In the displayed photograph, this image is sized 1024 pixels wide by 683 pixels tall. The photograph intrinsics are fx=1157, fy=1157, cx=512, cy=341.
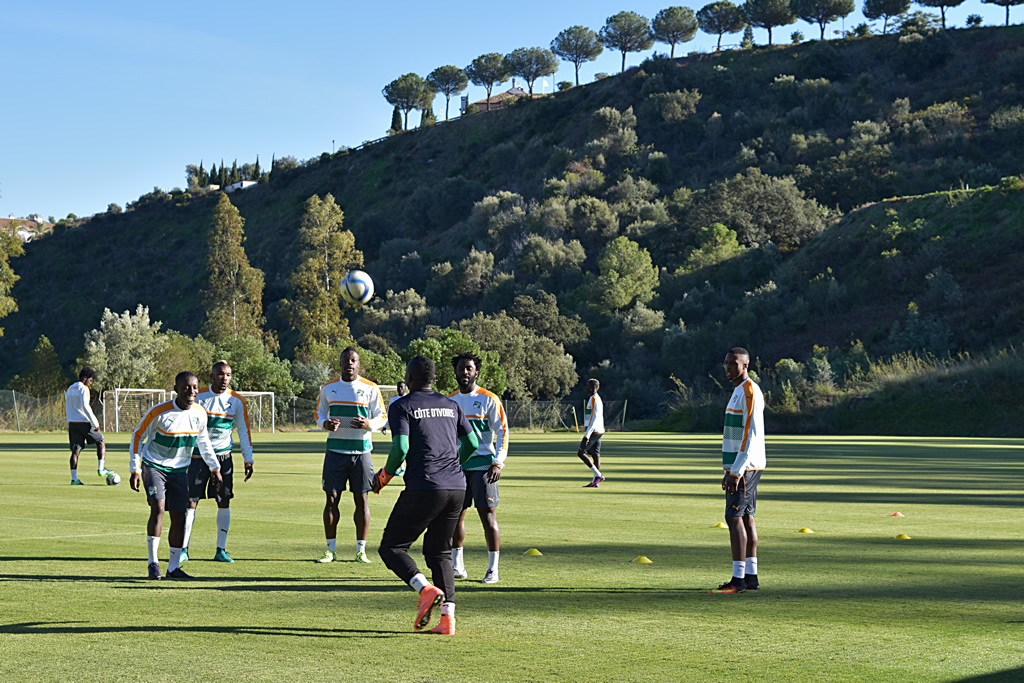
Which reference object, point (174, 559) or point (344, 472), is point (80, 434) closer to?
point (344, 472)

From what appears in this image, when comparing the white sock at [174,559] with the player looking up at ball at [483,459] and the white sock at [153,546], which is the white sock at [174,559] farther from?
the player looking up at ball at [483,459]

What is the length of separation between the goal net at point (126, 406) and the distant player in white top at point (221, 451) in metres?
41.8

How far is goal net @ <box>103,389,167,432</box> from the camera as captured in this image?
5303cm

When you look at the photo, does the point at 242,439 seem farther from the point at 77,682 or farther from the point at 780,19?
the point at 780,19

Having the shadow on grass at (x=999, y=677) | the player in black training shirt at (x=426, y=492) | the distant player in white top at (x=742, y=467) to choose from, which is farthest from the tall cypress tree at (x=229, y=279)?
the shadow on grass at (x=999, y=677)

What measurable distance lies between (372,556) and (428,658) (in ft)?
16.8

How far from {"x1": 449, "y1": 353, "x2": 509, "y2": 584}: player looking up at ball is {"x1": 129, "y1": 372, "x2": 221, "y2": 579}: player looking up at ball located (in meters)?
2.46

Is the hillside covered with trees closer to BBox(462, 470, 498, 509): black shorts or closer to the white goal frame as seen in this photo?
the white goal frame

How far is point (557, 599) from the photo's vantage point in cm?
934

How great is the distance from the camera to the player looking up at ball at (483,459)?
1029 centimetres

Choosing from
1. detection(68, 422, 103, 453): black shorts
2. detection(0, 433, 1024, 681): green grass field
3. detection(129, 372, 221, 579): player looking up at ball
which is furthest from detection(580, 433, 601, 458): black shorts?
detection(129, 372, 221, 579): player looking up at ball

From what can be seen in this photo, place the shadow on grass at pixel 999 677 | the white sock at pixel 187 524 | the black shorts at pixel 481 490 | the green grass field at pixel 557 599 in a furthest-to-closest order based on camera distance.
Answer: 1. the white sock at pixel 187 524
2. the black shorts at pixel 481 490
3. the green grass field at pixel 557 599
4. the shadow on grass at pixel 999 677

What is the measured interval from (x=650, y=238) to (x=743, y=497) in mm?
83353

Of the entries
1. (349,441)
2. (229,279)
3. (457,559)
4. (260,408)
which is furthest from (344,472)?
(229,279)
